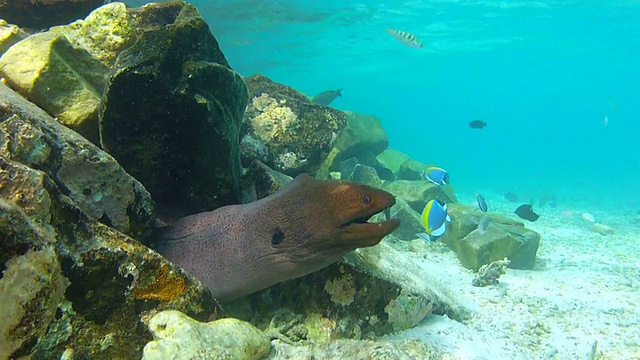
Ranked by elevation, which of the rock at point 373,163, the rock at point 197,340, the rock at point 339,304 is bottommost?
the rock at point 373,163

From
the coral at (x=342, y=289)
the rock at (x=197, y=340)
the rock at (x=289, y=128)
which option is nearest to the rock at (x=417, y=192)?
the rock at (x=289, y=128)

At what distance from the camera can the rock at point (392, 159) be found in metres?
15.1

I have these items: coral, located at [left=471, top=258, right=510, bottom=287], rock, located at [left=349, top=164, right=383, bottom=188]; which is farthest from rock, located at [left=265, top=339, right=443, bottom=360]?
rock, located at [left=349, top=164, right=383, bottom=188]

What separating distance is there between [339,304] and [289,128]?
2.26 m

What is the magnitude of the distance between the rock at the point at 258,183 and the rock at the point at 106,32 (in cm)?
160

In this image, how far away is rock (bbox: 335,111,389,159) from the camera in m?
11.3

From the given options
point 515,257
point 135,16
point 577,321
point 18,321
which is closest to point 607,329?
point 577,321

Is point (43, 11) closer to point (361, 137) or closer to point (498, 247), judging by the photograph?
point (498, 247)

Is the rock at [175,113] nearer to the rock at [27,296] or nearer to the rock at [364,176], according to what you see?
the rock at [27,296]

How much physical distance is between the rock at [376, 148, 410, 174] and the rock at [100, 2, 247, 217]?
12225mm

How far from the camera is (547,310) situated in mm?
5379

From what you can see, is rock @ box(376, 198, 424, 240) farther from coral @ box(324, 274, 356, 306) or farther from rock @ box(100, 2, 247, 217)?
rock @ box(100, 2, 247, 217)

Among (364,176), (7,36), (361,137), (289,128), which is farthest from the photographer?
(361,137)

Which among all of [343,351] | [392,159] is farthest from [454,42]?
[343,351]
